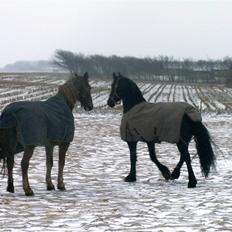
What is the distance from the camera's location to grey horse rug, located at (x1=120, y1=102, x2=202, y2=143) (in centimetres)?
909

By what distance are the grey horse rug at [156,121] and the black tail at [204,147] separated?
25 centimetres

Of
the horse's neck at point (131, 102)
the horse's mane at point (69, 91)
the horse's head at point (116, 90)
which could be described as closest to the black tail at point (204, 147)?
the horse's neck at point (131, 102)

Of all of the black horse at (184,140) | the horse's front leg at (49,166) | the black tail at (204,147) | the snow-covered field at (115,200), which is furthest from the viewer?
the black tail at (204,147)

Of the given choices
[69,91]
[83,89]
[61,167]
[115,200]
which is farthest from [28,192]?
[83,89]

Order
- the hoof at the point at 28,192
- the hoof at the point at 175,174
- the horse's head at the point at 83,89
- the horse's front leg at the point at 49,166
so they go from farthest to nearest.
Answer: the hoof at the point at 175,174 < the horse's head at the point at 83,89 < the horse's front leg at the point at 49,166 < the hoof at the point at 28,192

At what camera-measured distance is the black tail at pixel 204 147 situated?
927 cm

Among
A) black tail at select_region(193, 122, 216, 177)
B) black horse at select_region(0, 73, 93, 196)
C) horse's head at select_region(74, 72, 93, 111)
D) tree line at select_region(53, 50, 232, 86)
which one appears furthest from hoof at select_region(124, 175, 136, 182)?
tree line at select_region(53, 50, 232, 86)

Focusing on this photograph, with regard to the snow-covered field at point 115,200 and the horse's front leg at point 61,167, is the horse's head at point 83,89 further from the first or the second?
the snow-covered field at point 115,200

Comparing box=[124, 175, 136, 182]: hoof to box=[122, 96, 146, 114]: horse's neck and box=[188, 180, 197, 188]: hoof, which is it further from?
box=[122, 96, 146, 114]: horse's neck

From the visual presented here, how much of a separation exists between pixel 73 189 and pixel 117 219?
8.38 ft

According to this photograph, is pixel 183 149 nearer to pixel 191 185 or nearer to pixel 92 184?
pixel 191 185

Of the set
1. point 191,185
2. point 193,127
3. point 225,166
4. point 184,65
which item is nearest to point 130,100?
point 193,127

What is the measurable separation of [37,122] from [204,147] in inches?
134

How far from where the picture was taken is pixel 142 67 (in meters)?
119
